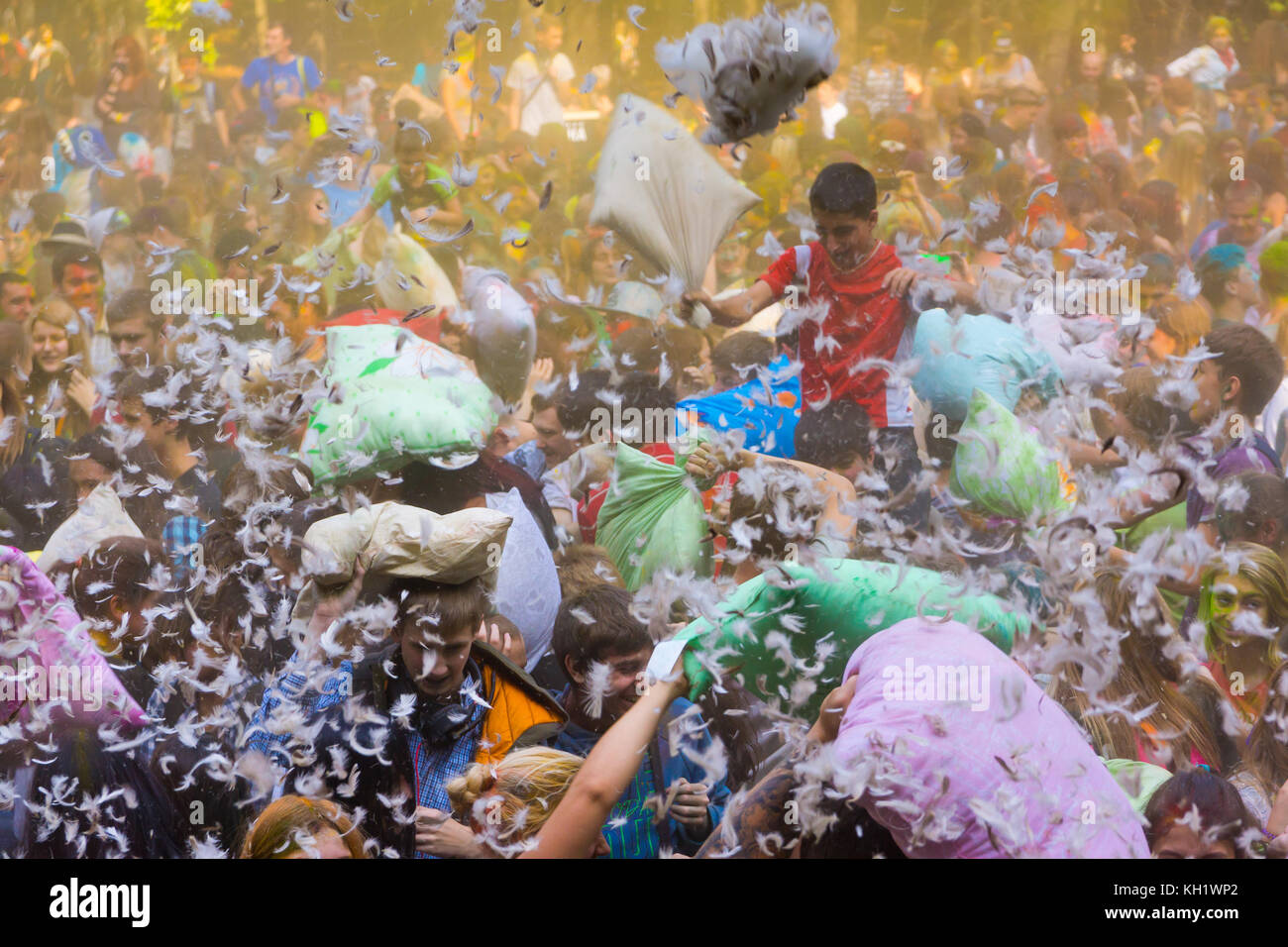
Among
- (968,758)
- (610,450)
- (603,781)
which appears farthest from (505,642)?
(968,758)

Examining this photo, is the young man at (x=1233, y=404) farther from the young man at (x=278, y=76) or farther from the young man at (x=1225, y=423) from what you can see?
the young man at (x=278, y=76)

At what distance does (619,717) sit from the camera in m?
2.63

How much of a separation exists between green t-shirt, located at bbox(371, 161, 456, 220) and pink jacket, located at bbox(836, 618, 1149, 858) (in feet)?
4.34

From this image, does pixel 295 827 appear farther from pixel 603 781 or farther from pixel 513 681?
pixel 603 781

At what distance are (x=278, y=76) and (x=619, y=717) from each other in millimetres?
1566

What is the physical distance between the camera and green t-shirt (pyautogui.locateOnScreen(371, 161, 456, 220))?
2727mm

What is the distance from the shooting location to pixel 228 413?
2707 millimetres

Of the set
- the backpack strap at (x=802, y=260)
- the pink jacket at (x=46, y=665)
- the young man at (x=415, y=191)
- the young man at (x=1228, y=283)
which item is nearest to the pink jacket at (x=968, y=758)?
the backpack strap at (x=802, y=260)

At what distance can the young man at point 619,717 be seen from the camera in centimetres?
261

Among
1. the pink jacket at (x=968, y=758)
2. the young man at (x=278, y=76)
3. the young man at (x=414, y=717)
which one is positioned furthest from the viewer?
the young man at (x=278, y=76)

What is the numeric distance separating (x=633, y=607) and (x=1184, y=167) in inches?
59.7

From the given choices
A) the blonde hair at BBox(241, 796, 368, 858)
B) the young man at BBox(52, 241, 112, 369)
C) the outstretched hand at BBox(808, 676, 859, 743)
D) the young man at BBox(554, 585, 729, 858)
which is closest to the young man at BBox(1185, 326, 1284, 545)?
the outstretched hand at BBox(808, 676, 859, 743)

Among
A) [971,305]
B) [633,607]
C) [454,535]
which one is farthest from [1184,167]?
[454,535]
